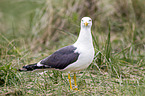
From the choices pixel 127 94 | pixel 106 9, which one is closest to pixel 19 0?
pixel 106 9

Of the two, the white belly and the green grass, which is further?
the green grass

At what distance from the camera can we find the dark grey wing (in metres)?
3.30

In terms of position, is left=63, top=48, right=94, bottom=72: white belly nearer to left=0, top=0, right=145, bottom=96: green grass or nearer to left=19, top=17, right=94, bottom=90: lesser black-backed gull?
left=19, top=17, right=94, bottom=90: lesser black-backed gull

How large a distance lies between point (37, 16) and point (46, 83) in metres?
3.78

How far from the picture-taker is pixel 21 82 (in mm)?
3568

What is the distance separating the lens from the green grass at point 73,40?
3.51 metres

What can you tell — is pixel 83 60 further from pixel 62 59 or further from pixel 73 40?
pixel 73 40

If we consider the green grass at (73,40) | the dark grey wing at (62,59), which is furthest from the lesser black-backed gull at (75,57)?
the green grass at (73,40)

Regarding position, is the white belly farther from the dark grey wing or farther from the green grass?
the green grass

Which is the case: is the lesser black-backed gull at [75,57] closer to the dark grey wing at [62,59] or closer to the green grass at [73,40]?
the dark grey wing at [62,59]

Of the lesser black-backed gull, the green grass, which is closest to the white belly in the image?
the lesser black-backed gull

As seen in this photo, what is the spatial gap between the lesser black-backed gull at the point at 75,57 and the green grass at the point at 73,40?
28cm

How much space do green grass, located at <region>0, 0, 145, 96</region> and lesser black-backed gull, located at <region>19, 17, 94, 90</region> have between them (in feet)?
A: 0.92

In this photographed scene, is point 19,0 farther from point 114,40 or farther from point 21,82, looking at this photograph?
point 21,82
